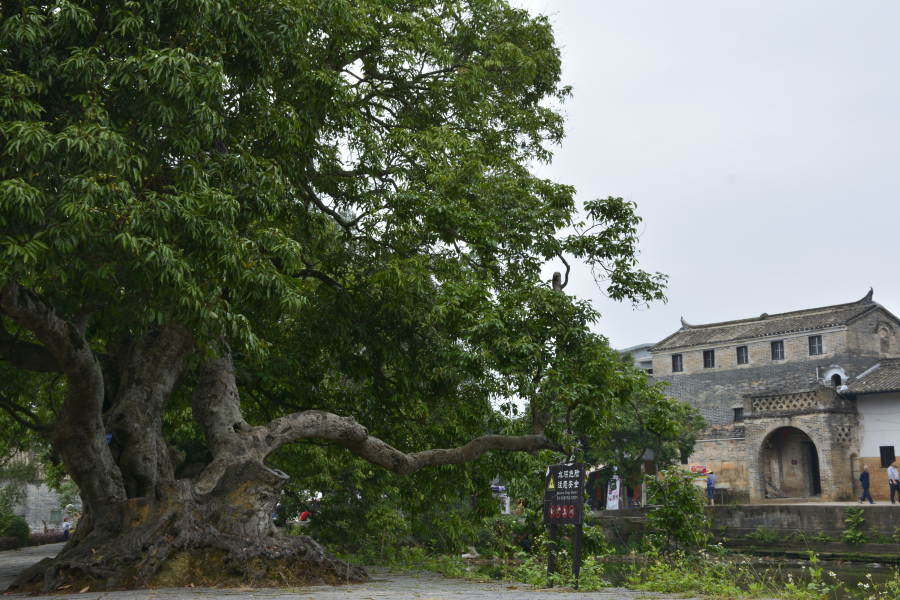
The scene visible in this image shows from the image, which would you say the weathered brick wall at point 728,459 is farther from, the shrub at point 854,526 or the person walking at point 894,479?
the shrub at point 854,526

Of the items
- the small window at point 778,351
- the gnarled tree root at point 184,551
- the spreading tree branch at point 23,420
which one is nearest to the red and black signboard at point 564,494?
the gnarled tree root at point 184,551

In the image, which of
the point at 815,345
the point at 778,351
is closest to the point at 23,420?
the point at 815,345

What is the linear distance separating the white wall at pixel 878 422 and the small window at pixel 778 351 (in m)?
4.53

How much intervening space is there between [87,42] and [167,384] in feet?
14.5

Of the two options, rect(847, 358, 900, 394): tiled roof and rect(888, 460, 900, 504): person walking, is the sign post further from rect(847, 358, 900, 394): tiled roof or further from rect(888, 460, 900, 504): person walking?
rect(847, 358, 900, 394): tiled roof

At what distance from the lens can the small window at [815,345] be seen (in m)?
33.5

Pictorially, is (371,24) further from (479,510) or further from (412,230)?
(479,510)

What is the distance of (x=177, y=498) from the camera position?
8.44 m

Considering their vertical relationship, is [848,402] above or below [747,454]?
above

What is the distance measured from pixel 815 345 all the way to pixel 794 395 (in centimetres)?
341

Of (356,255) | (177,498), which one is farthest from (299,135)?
(177,498)

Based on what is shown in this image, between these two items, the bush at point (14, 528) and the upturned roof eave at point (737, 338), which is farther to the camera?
the upturned roof eave at point (737, 338)

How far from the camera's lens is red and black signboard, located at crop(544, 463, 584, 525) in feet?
26.2

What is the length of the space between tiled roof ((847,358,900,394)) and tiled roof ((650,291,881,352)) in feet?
7.36
